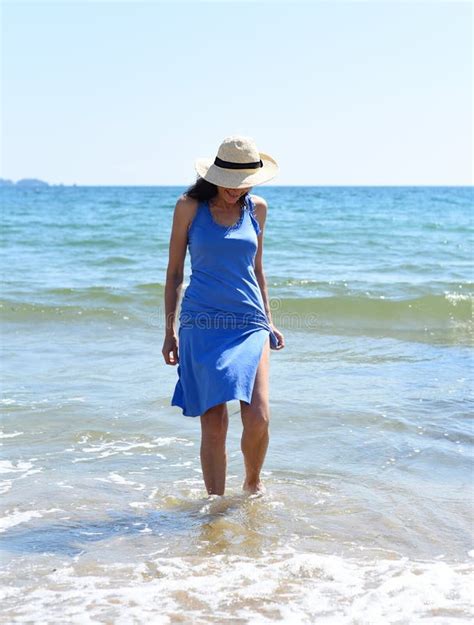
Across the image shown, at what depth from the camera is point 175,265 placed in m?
4.59

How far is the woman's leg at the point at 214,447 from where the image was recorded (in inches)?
180

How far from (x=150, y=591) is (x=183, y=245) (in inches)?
68.6

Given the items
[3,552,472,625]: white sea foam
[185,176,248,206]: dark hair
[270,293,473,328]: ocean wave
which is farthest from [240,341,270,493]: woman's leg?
[270,293,473,328]: ocean wave

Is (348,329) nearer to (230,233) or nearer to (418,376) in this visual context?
(418,376)

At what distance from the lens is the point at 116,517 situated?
15.2 ft

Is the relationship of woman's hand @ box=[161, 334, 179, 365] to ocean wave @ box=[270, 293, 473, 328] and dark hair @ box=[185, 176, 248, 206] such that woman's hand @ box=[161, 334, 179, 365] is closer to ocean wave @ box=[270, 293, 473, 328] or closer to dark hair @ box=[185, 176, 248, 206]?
dark hair @ box=[185, 176, 248, 206]

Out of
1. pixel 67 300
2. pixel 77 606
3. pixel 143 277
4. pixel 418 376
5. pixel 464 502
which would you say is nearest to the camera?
pixel 77 606

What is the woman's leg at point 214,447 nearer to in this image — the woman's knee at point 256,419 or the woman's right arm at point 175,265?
the woman's knee at point 256,419

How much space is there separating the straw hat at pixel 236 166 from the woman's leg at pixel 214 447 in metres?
1.13

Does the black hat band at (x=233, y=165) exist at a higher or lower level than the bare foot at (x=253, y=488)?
higher

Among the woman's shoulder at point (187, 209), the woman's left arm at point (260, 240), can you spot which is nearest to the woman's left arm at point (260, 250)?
the woman's left arm at point (260, 240)

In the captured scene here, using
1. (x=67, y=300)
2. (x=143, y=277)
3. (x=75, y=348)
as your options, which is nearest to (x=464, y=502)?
(x=75, y=348)

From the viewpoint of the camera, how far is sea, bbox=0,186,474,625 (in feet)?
11.9

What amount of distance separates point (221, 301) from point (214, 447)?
772 mm
